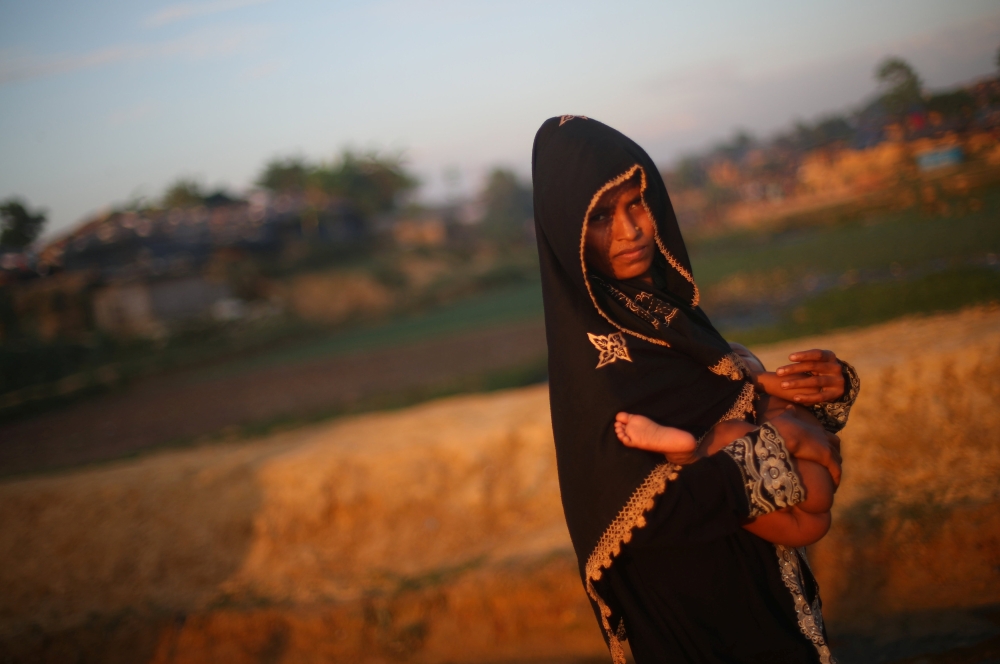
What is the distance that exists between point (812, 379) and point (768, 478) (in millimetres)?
291

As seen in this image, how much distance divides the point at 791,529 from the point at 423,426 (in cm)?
455

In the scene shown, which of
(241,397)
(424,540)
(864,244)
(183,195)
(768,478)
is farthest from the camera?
(183,195)

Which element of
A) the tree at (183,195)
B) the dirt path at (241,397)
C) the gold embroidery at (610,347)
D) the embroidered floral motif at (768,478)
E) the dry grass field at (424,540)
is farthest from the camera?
A: the tree at (183,195)

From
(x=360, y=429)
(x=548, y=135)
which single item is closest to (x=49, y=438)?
(x=360, y=429)

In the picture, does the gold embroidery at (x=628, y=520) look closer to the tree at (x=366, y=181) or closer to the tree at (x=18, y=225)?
the tree at (x=18, y=225)

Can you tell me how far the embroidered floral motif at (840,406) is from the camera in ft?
5.24

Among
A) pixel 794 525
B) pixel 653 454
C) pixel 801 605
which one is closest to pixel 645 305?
pixel 653 454

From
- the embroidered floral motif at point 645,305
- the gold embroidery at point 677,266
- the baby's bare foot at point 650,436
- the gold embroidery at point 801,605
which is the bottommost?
the gold embroidery at point 801,605

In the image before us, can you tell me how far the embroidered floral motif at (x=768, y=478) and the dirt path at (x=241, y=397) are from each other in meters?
9.05

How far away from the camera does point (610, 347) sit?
1476mm

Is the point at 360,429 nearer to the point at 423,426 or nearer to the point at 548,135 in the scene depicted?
the point at 423,426

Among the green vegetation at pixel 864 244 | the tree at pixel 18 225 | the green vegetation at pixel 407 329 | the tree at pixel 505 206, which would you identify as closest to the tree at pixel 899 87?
the green vegetation at pixel 864 244

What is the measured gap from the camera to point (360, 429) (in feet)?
21.0

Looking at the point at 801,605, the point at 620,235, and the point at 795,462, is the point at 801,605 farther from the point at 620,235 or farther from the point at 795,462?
the point at 620,235
